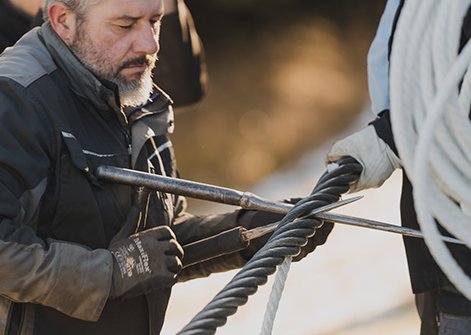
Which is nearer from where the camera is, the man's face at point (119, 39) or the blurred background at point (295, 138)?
the man's face at point (119, 39)

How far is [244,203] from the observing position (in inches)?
98.2

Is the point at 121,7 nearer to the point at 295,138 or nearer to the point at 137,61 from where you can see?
the point at 137,61

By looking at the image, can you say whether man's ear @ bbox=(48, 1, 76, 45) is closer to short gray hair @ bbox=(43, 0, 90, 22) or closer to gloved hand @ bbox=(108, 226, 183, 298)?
short gray hair @ bbox=(43, 0, 90, 22)

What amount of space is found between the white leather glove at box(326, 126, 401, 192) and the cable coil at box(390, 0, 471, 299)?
0.32m

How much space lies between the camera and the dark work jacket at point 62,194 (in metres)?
2.35

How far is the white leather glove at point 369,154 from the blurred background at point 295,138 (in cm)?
282

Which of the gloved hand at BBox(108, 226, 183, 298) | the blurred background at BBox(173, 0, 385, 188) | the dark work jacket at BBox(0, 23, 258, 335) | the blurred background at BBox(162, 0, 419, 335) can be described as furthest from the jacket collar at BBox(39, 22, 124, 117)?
the blurred background at BBox(173, 0, 385, 188)

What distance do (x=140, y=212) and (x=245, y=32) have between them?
7840 mm

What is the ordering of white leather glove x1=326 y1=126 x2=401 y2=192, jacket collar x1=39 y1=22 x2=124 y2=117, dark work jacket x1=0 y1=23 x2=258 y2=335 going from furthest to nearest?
jacket collar x1=39 y1=22 x2=124 y2=117, dark work jacket x1=0 y1=23 x2=258 y2=335, white leather glove x1=326 y1=126 x2=401 y2=192

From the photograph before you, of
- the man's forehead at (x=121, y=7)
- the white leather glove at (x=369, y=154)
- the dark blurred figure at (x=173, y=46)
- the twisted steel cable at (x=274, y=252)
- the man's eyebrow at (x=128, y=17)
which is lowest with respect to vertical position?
the twisted steel cable at (x=274, y=252)

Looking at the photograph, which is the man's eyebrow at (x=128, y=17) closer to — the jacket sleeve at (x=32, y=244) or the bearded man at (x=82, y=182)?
the bearded man at (x=82, y=182)

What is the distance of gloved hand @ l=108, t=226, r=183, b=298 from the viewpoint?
246 cm

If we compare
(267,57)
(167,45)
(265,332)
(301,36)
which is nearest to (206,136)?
(267,57)

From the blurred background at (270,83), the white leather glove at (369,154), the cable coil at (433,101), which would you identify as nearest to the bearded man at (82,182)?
the white leather glove at (369,154)
